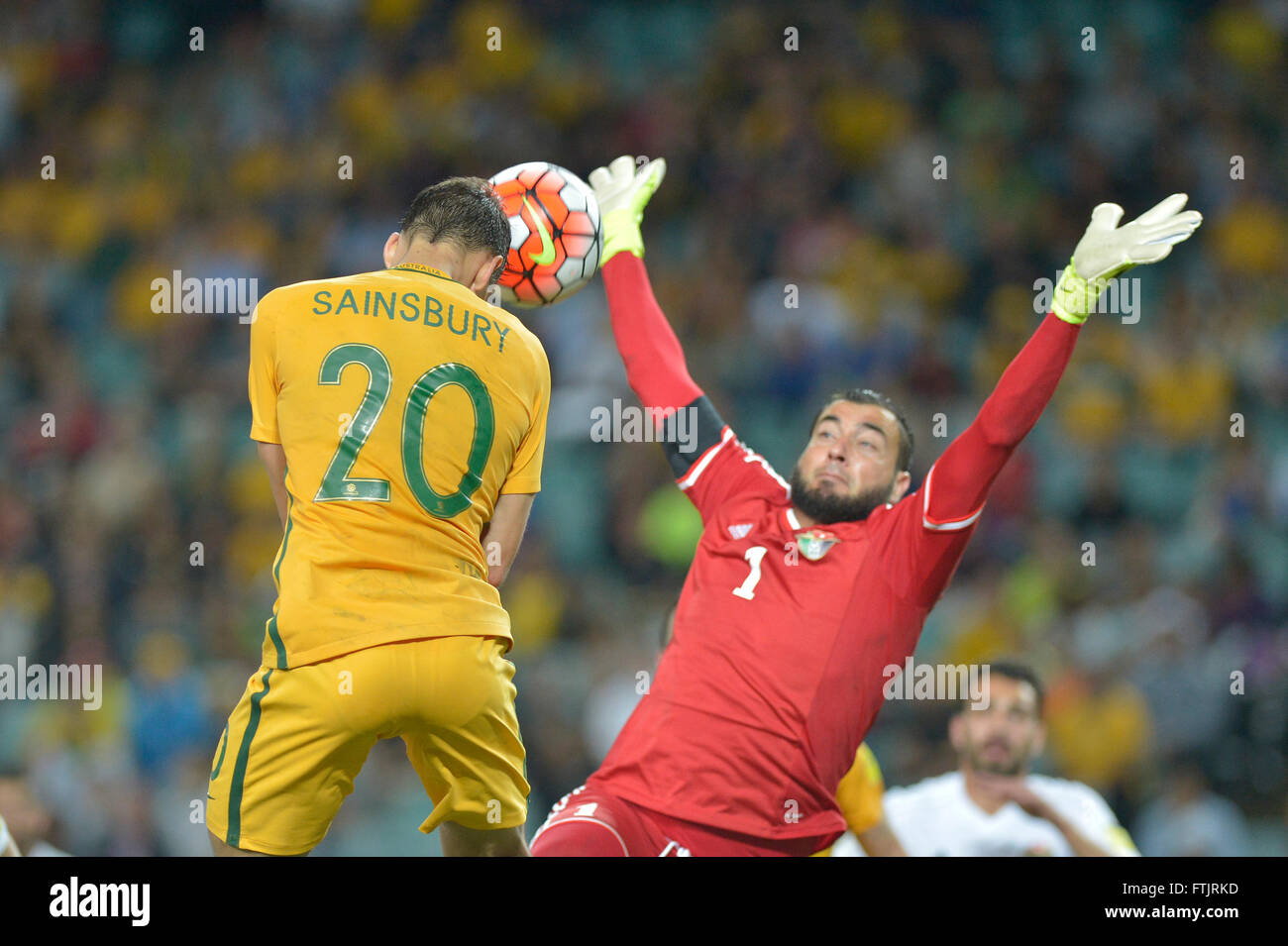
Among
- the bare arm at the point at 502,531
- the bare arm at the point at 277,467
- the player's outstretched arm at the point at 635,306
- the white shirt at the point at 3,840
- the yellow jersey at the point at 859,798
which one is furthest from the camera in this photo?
the yellow jersey at the point at 859,798

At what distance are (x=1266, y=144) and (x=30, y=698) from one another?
8639mm

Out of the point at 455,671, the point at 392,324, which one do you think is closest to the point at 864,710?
the point at 455,671

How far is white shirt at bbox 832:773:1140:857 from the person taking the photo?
5586 millimetres

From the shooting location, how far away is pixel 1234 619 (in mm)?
7574

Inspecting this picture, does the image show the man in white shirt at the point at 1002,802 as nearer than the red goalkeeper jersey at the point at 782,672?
No

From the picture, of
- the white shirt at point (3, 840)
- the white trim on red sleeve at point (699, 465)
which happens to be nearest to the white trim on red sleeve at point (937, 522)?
the white trim on red sleeve at point (699, 465)

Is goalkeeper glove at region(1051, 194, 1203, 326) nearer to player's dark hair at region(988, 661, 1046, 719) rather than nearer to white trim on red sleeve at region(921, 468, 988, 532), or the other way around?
white trim on red sleeve at region(921, 468, 988, 532)

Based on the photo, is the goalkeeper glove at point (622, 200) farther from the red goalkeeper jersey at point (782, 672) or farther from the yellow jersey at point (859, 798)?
the yellow jersey at point (859, 798)

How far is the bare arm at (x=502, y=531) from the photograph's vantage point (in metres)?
3.62

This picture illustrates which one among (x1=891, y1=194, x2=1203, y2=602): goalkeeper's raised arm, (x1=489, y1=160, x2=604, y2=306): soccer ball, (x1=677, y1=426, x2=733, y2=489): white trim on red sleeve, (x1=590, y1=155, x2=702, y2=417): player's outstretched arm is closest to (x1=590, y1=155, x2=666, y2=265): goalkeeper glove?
(x1=590, y1=155, x2=702, y2=417): player's outstretched arm

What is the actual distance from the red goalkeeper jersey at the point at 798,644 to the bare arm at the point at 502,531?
0.86 m

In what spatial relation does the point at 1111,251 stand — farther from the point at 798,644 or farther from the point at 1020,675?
the point at 1020,675

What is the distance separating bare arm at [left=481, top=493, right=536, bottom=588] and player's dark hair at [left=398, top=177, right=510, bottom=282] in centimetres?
65
